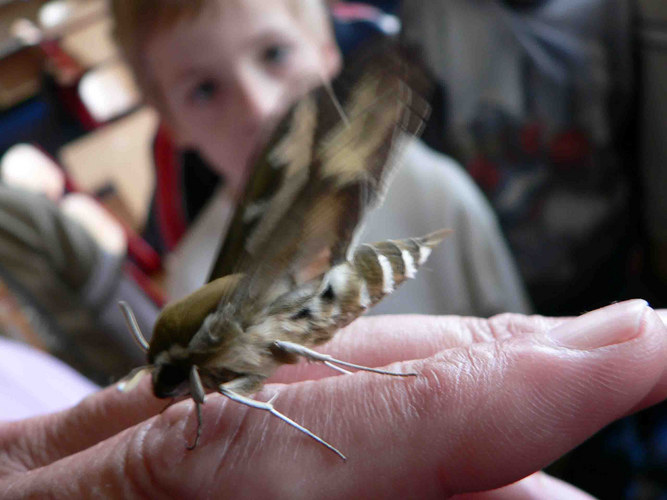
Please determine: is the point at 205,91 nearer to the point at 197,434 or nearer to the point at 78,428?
the point at 78,428

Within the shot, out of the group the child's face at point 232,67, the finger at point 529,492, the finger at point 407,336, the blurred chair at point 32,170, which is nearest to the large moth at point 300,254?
the finger at point 407,336

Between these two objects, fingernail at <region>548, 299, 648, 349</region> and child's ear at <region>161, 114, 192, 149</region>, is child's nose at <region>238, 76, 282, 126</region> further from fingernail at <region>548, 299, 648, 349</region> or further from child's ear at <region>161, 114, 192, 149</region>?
fingernail at <region>548, 299, 648, 349</region>

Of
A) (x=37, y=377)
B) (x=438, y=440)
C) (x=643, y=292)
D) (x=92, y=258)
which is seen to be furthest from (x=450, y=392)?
(x=92, y=258)

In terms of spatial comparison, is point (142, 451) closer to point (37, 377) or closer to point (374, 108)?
point (374, 108)

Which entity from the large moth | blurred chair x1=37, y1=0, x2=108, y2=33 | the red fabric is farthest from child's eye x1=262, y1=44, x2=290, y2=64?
the large moth

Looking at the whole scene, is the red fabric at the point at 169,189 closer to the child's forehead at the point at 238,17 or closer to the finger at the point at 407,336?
the child's forehead at the point at 238,17

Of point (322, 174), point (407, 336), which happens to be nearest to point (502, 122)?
point (407, 336)
